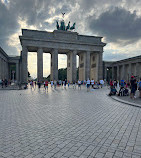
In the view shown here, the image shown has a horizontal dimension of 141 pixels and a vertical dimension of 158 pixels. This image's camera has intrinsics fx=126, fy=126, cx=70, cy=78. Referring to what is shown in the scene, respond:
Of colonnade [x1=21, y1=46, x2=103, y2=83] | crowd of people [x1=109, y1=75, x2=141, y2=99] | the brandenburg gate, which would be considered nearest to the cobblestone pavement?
crowd of people [x1=109, y1=75, x2=141, y2=99]

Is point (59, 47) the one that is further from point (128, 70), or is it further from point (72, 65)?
point (128, 70)

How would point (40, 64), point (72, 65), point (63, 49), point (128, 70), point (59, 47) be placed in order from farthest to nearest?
1. point (128, 70)
2. point (72, 65)
3. point (63, 49)
4. point (59, 47)
5. point (40, 64)

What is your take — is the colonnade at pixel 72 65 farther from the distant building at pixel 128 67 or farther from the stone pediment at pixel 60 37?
the distant building at pixel 128 67

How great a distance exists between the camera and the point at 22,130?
15.4 feet

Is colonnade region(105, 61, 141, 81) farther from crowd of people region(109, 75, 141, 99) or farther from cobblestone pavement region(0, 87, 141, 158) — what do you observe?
cobblestone pavement region(0, 87, 141, 158)

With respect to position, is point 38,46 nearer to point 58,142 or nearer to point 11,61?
point 11,61

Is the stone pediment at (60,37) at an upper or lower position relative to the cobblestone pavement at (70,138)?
upper

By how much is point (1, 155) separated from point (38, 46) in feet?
136

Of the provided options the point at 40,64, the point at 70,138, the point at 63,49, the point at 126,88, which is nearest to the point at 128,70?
the point at 63,49

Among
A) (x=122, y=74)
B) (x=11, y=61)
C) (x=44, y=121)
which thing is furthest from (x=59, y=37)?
(x=44, y=121)

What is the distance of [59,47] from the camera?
43.7 m

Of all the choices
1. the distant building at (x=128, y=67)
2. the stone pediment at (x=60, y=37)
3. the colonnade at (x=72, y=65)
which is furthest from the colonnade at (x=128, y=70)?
the stone pediment at (x=60, y=37)

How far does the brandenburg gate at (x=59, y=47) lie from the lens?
40.8 m

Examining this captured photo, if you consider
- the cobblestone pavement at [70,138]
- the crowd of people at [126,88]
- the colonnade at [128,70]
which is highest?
the colonnade at [128,70]
